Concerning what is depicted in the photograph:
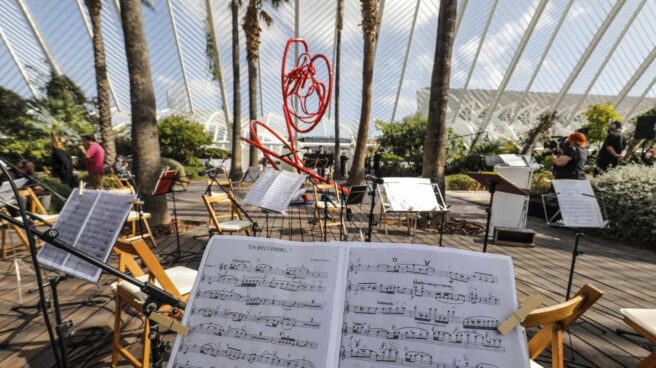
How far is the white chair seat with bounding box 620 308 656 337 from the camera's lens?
1620 millimetres

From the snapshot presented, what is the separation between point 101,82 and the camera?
34.8 ft

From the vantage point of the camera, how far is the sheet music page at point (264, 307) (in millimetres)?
991

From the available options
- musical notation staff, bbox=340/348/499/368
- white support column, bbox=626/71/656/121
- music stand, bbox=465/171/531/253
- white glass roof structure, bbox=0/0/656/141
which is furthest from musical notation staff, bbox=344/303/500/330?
white support column, bbox=626/71/656/121

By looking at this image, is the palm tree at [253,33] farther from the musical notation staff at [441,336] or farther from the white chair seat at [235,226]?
the musical notation staff at [441,336]

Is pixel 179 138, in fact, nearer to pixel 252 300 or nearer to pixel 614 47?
pixel 252 300

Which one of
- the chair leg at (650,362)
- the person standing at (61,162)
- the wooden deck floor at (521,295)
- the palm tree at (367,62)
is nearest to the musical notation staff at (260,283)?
the wooden deck floor at (521,295)

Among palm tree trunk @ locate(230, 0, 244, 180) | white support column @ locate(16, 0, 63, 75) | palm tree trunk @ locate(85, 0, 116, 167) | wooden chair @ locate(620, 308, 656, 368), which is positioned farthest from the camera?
white support column @ locate(16, 0, 63, 75)

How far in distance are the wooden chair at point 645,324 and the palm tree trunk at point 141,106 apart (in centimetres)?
609

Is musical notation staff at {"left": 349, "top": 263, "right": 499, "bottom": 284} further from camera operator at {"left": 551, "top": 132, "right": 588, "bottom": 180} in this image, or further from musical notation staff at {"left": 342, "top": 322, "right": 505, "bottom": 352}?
camera operator at {"left": 551, "top": 132, "right": 588, "bottom": 180}

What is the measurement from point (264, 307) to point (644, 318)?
2295 mm

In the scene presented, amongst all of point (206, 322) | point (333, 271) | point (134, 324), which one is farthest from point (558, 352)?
point (134, 324)

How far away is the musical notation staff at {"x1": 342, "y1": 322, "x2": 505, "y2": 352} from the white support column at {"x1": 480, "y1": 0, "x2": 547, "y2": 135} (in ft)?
83.5

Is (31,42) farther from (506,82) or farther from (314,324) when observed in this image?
(506,82)

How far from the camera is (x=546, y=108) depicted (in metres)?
25.6
